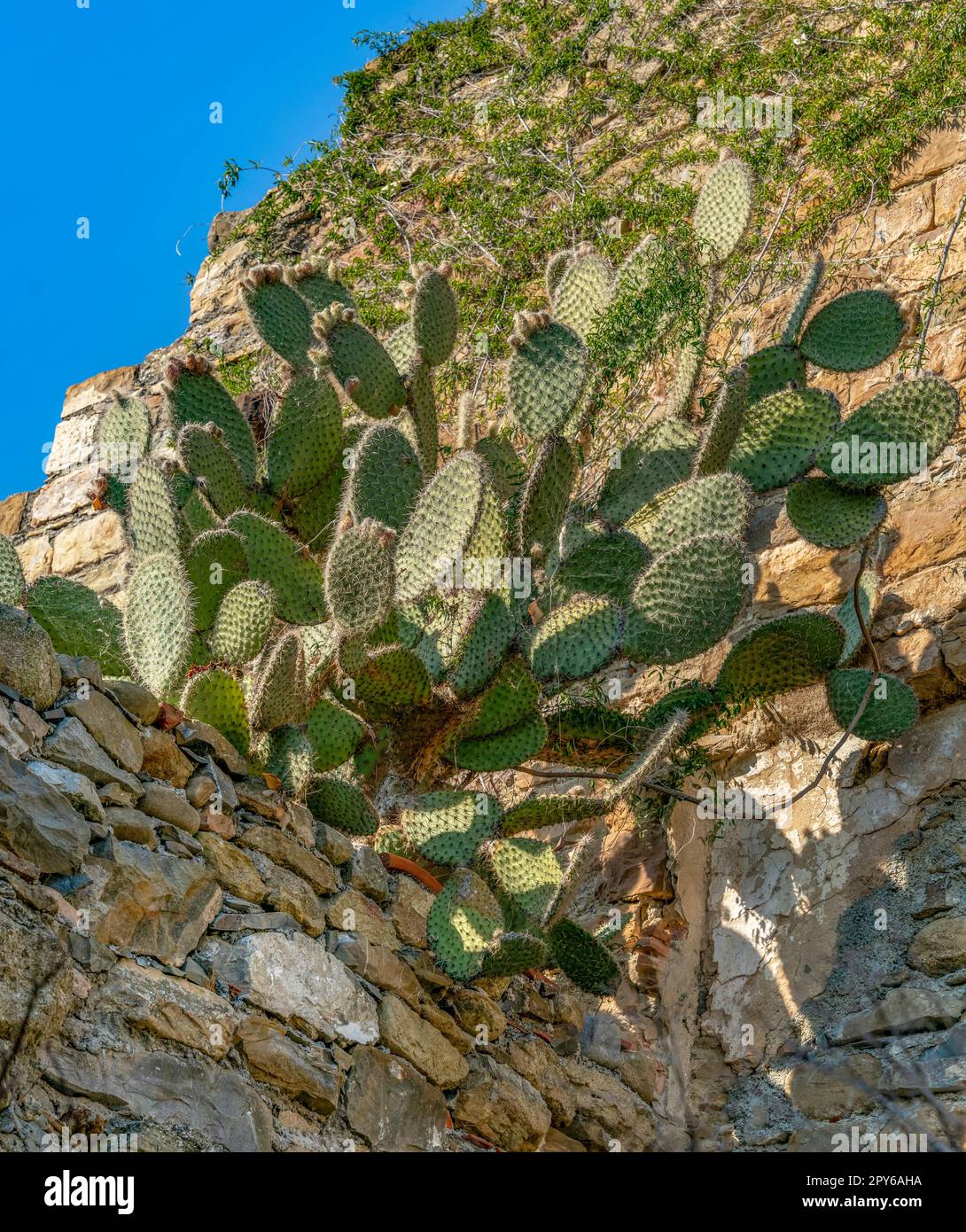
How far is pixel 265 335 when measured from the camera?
14.9 feet

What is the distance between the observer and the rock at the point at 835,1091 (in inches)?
136

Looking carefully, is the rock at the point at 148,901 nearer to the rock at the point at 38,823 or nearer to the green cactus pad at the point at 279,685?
the rock at the point at 38,823

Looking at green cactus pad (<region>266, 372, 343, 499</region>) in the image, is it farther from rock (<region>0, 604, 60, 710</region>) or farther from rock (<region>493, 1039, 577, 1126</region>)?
rock (<region>493, 1039, 577, 1126</region>)

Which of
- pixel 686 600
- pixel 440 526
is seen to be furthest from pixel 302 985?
pixel 686 600

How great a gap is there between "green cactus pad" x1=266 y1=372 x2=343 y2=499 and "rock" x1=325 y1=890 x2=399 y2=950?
1402mm

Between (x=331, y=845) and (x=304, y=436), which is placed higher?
(x=304, y=436)

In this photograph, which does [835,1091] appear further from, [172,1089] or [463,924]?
[172,1089]

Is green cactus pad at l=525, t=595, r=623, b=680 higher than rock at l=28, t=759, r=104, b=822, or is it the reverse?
green cactus pad at l=525, t=595, r=623, b=680

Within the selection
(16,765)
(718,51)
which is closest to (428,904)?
(16,765)

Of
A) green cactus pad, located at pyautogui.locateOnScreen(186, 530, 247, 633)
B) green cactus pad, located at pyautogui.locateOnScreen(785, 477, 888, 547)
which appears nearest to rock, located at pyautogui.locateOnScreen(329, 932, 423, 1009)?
green cactus pad, located at pyautogui.locateOnScreen(186, 530, 247, 633)

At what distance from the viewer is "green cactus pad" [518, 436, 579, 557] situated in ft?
12.9

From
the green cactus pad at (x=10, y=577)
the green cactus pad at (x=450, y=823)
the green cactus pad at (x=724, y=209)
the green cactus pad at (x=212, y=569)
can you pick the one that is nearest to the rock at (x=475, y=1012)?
the green cactus pad at (x=450, y=823)

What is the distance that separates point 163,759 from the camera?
3.07 meters

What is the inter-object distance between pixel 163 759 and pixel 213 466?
4.27 feet
